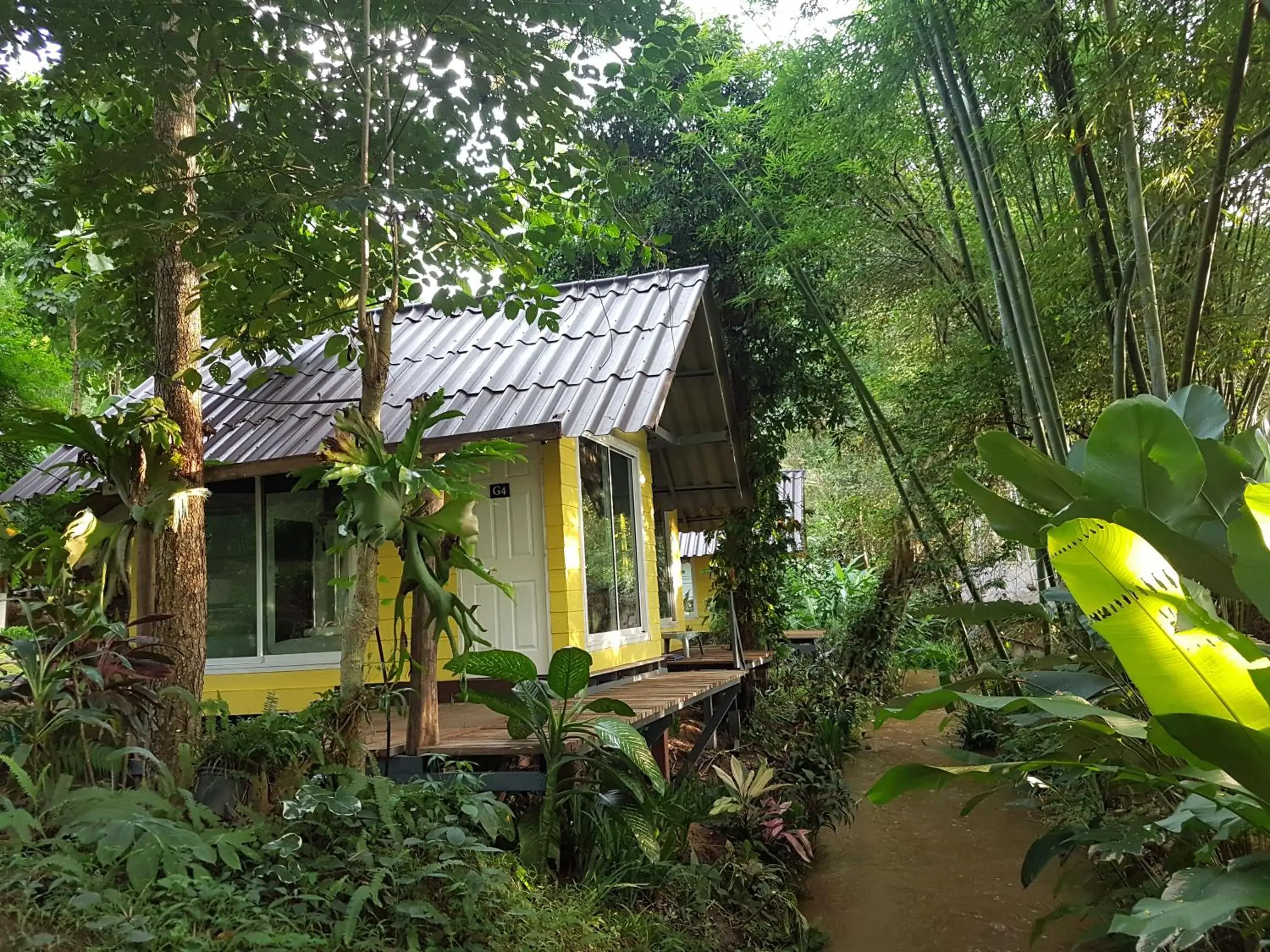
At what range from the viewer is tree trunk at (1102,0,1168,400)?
3.42 metres

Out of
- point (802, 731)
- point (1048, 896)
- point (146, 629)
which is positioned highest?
point (146, 629)

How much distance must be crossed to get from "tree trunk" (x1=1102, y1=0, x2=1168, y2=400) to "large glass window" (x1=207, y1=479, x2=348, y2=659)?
211 inches

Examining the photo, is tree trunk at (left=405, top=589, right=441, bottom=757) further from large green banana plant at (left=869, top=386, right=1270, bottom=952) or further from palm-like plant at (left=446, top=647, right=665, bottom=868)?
large green banana plant at (left=869, top=386, right=1270, bottom=952)

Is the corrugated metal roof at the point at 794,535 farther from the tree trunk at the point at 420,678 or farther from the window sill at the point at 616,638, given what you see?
the tree trunk at the point at 420,678

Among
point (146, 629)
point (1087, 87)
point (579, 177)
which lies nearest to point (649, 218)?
point (579, 177)

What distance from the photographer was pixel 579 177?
461cm

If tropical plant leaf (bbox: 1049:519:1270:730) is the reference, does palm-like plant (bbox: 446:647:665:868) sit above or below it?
below

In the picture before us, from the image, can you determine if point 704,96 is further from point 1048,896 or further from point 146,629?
point 1048,896

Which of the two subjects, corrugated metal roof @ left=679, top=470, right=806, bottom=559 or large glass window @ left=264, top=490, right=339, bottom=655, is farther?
corrugated metal roof @ left=679, top=470, right=806, bottom=559

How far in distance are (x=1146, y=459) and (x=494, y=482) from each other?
184 inches

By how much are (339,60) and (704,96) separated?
1.76 metres

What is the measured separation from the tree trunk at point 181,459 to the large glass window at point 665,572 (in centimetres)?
661

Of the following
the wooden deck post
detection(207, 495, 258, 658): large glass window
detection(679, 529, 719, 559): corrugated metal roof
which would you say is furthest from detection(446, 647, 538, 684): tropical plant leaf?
detection(679, 529, 719, 559): corrugated metal roof

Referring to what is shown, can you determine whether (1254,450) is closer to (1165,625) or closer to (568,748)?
(1165,625)
